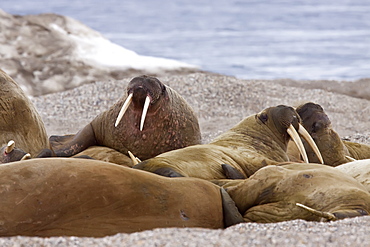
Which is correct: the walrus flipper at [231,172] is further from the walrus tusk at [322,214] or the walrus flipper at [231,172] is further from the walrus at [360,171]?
the walrus tusk at [322,214]

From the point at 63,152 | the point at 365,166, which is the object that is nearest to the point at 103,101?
the point at 63,152

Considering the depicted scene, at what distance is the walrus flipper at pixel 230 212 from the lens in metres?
3.57

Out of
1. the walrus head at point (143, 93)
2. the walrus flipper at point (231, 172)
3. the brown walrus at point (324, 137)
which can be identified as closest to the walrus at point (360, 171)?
the walrus flipper at point (231, 172)

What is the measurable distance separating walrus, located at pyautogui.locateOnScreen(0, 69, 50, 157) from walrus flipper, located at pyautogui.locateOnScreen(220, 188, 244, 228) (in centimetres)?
196

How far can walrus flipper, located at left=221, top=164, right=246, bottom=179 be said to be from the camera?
14.8ft

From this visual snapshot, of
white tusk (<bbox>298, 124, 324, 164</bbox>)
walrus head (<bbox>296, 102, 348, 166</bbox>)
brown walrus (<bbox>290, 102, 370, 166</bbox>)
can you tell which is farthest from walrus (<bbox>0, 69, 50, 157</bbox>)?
walrus head (<bbox>296, 102, 348, 166</bbox>)

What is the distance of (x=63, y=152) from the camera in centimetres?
605

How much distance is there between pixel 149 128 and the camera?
5891 mm

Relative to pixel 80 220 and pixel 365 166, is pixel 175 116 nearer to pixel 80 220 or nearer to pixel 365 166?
pixel 365 166

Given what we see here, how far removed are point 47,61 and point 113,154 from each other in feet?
25.4

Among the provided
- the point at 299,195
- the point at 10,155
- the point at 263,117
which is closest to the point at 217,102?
the point at 263,117

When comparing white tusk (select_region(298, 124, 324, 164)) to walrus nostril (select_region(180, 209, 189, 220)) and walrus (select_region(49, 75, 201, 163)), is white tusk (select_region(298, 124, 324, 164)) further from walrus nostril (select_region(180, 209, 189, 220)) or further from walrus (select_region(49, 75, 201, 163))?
walrus nostril (select_region(180, 209, 189, 220))

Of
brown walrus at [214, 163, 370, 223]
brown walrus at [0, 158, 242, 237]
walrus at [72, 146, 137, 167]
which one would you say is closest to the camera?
brown walrus at [0, 158, 242, 237]

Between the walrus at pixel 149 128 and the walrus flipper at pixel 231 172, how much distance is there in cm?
118
